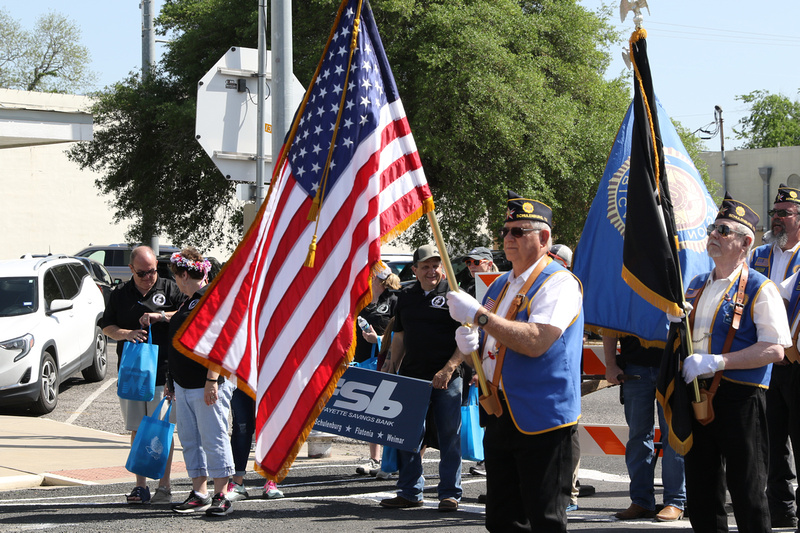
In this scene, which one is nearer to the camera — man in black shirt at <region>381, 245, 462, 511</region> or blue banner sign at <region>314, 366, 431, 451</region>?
man in black shirt at <region>381, 245, 462, 511</region>

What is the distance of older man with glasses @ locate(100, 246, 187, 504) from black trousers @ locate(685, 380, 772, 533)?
4457 mm

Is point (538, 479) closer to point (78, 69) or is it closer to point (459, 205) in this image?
point (459, 205)

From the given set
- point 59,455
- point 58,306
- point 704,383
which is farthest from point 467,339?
point 58,306

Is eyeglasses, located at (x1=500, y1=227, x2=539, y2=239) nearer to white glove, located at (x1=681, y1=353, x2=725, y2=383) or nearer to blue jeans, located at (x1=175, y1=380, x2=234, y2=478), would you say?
white glove, located at (x1=681, y1=353, x2=725, y2=383)

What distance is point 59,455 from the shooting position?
9.65 m

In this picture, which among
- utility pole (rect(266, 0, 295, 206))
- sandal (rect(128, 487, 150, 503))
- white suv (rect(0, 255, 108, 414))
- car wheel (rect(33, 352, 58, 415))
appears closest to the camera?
sandal (rect(128, 487, 150, 503))

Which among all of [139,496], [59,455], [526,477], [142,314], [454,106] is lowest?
[59,455]

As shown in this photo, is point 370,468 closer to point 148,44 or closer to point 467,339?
point 467,339

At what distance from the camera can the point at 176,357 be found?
707 centimetres

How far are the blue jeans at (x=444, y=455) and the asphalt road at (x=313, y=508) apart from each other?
0.56 feet

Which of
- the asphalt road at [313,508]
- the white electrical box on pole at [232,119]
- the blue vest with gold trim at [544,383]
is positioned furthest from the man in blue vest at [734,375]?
the white electrical box on pole at [232,119]

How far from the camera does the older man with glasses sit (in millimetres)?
7852

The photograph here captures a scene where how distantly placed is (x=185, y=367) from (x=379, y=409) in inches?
63.9

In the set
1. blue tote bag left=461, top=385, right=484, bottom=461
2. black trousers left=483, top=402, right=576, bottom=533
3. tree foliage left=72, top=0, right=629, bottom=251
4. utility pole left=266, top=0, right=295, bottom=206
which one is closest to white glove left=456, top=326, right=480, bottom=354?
black trousers left=483, top=402, right=576, bottom=533
